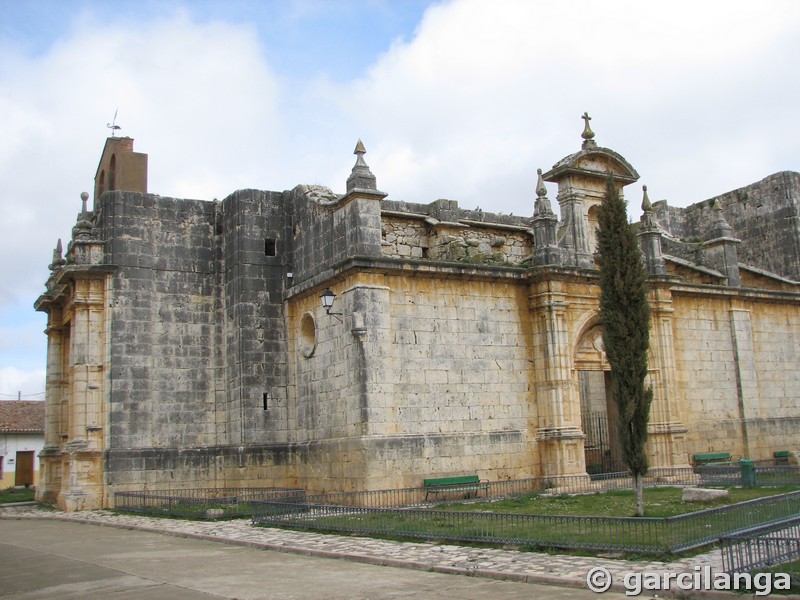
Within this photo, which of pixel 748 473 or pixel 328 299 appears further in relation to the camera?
pixel 328 299

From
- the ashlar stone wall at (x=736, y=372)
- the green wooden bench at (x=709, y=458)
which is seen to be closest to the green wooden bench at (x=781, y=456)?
the ashlar stone wall at (x=736, y=372)

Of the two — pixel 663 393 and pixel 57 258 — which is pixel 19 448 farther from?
pixel 663 393

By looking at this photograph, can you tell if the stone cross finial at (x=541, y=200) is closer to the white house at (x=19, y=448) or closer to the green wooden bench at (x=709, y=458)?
the green wooden bench at (x=709, y=458)

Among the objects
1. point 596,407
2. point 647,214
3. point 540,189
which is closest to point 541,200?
point 540,189

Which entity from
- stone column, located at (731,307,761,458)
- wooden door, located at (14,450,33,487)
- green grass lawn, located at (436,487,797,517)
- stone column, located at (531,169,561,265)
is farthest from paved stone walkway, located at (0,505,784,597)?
wooden door, located at (14,450,33,487)

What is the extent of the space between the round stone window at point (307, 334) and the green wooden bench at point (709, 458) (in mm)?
11364

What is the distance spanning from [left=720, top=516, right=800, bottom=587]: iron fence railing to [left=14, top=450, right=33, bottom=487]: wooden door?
1480 inches

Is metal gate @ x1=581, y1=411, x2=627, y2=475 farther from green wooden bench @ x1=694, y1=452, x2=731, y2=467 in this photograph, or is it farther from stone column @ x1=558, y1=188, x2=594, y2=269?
stone column @ x1=558, y1=188, x2=594, y2=269

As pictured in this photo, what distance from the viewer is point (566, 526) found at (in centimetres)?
1198

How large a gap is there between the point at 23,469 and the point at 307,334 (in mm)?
25135

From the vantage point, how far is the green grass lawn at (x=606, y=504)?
14594 mm

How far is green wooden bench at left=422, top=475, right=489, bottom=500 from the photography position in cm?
1805

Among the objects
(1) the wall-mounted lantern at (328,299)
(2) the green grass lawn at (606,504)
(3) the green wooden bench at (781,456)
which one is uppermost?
(1) the wall-mounted lantern at (328,299)

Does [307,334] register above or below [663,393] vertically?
above
